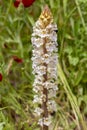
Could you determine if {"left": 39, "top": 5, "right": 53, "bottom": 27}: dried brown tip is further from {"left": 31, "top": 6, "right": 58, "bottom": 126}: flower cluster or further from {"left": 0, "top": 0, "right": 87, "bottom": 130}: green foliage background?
{"left": 0, "top": 0, "right": 87, "bottom": 130}: green foliage background

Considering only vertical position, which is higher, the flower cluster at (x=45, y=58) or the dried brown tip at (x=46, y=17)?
the dried brown tip at (x=46, y=17)

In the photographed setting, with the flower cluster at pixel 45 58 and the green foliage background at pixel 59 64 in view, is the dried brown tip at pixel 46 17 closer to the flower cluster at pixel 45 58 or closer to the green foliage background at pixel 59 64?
the flower cluster at pixel 45 58

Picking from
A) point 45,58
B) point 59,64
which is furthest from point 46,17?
point 59,64

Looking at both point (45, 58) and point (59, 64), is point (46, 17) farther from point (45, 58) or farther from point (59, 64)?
point (59, 64)

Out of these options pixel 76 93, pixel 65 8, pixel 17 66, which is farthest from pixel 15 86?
pixel 65 8

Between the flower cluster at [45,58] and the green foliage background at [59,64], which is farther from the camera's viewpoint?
the green foliage background at [59,64]

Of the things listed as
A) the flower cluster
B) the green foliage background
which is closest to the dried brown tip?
the flower cluster

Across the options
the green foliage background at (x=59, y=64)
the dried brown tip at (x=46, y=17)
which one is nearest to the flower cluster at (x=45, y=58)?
the dried brown tip at (x=46, y=17)
